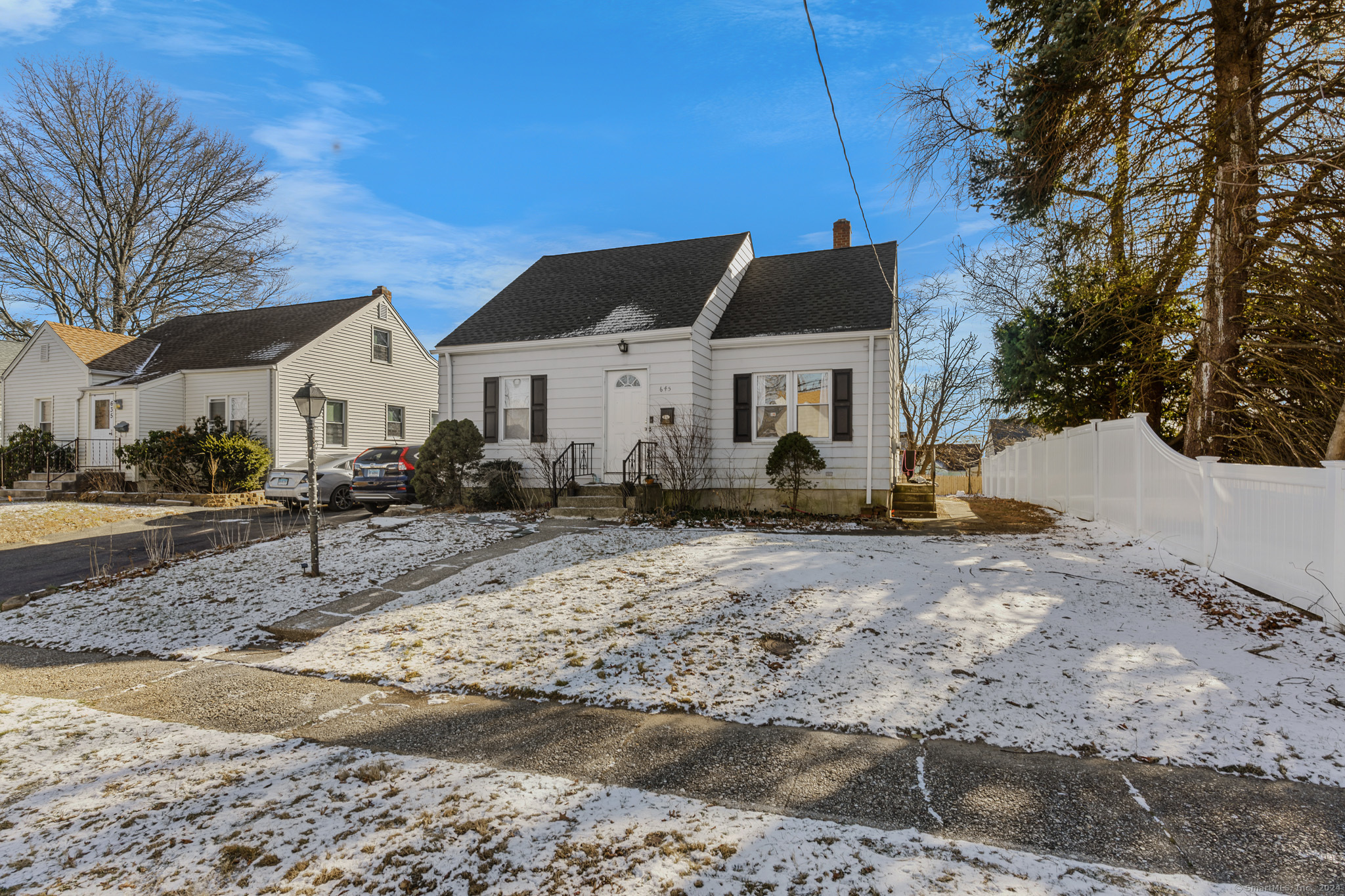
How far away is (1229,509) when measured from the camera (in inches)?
272

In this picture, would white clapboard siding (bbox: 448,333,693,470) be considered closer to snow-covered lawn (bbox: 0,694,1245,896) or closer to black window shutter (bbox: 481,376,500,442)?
black window shutter (bbox: 481,376,500,442)

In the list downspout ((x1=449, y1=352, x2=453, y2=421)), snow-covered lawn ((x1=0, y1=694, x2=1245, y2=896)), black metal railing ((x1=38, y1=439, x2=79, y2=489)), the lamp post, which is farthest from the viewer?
black metal railing ((x1=38, y1=439, x2=79, y2=489))

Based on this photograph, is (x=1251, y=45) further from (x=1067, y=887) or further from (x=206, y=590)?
(x=206, y=590)

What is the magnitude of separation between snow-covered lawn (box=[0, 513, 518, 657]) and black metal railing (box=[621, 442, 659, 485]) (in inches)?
145

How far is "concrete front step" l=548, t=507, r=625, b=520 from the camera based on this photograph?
39.6 feet

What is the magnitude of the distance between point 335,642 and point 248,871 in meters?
3.49

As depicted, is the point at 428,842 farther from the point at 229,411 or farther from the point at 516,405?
the point at 229,411

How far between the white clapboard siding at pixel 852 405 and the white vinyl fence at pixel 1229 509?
359 cm

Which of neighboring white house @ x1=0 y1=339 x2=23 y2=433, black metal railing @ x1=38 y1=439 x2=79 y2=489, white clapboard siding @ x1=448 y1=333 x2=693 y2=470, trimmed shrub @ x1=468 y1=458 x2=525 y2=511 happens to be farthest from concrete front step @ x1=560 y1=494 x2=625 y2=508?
neighboring white house @ x1=0 y1=339 x2=23 y2=433

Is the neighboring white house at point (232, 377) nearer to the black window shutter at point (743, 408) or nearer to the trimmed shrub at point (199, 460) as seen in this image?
the trimmed shrub at point (199, 460)

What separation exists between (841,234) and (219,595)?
16990 millimetres

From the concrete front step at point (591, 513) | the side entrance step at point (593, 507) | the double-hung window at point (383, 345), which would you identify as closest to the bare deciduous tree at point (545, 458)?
the side entrance step at point (593, 507)

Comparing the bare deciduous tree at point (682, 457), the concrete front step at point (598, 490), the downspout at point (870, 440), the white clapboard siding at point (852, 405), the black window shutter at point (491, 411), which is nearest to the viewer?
the downspout at point (870, 440)

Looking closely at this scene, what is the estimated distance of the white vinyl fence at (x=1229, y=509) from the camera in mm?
5434
